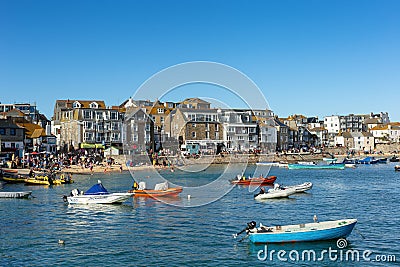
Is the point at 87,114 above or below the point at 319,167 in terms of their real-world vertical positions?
above

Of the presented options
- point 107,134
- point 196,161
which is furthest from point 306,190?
point 107,134

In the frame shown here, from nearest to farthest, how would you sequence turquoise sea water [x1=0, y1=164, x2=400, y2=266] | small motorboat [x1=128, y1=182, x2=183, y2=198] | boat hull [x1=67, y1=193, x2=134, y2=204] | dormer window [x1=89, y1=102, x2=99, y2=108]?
turquoise sea water [x1=0, y1=164, x2=400, y2=266] → boat hull [x1=67, y1=193, x2=134, y2=204] → small motorboat [x1=128, y1=182, x2=183, y2=198] → dormer window [x1=89, y1=102, x2=99, y2=108]

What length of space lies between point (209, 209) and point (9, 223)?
15.7 metres

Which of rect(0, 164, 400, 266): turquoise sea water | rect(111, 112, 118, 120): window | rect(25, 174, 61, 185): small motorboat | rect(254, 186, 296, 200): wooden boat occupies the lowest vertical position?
rect(0, 164, 400, 266): turquoise sea water

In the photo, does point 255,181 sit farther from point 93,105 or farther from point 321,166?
point 93,105

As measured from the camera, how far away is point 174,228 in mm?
29859

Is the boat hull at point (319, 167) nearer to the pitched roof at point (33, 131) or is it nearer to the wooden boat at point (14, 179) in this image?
the pitched roof at point (33, 131)
